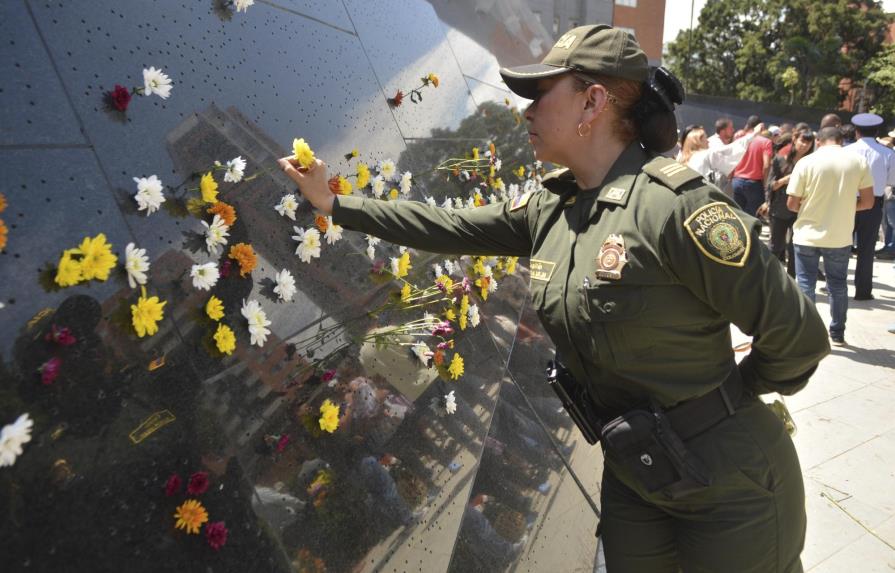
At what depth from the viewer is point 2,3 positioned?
1311mm

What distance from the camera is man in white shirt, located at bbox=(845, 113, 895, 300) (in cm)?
695

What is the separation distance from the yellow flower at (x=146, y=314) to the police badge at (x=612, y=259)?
1.02 meters

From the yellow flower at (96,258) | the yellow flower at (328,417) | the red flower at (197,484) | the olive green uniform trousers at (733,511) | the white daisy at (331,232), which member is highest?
the yellow flower at (96,258)

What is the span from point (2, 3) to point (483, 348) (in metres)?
2.00

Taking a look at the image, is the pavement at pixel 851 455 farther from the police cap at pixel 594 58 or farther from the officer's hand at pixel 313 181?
the police cap at pixel 594 58

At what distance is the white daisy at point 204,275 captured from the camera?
5.07ft

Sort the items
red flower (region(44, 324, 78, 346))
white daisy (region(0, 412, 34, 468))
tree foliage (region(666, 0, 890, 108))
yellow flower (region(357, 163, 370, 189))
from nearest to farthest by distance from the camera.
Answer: white daisy (region(0, 412, 34, 468)) < red flower (region(44, 324, 78, 346)) < yellow flower (region(357, 163, 370, 189)) < tree foliage (region(666, 0, 890, 108))

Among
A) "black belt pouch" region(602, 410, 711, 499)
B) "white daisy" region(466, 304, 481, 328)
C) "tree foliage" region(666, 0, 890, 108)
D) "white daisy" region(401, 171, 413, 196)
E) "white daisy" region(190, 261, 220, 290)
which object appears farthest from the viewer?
"tree foliage" region(666, 0, 890, 108)

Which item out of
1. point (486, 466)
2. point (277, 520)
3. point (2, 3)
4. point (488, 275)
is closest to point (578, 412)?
point (486, 466)

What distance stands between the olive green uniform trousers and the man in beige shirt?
14.8 ft

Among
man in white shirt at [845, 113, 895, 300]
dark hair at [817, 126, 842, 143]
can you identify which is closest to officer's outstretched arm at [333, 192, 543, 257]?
dark hair at [817, 126, 842, 143]

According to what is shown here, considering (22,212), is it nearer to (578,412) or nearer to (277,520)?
(277,520)

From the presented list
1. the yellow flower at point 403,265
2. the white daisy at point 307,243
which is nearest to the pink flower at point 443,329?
the yellow flower at point 403,265

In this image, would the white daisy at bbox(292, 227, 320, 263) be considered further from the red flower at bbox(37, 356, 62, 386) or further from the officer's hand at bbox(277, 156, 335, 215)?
the red flower at bbox(37, 356, 62, 386)
